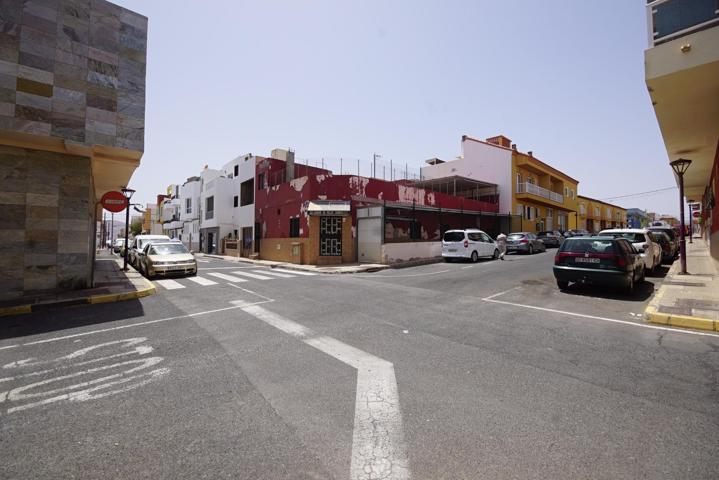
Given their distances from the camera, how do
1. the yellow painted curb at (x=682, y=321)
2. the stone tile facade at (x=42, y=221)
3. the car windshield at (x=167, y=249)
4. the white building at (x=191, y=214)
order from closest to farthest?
the yellow painted curb at (x=682, y=321), the stone tile facade at (x=42, y=221), the car windshield at (x=167, y=249), the white building at (x=191, y=214)

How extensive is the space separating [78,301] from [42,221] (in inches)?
99.3

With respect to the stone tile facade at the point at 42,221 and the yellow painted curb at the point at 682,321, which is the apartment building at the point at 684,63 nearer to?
the yellow painted curb at the point at 682,321

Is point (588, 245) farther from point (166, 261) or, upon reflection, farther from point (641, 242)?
point (166, 261)

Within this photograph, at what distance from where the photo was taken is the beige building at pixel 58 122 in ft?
25.0

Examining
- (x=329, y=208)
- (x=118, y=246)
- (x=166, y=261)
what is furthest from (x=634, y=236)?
(x=118, y=246)

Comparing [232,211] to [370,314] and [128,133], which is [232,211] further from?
[370,314]

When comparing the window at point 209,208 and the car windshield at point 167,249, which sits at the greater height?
the window at point 209,208

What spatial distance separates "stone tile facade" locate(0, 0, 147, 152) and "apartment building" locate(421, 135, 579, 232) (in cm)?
2677

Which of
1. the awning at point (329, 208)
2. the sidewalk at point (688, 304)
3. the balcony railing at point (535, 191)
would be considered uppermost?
the balcony railing at point (535, 191)

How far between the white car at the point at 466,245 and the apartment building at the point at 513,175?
12.1 meters

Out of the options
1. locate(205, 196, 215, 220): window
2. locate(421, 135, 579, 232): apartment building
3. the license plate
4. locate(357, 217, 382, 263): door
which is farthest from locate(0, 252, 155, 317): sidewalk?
locate(421, 135, 579, 232): apartment building

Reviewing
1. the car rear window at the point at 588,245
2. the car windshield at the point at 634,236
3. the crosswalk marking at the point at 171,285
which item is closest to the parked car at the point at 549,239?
the car windshield at the point at 634,236

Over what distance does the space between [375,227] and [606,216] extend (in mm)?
55769

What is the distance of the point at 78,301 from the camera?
789 cm
